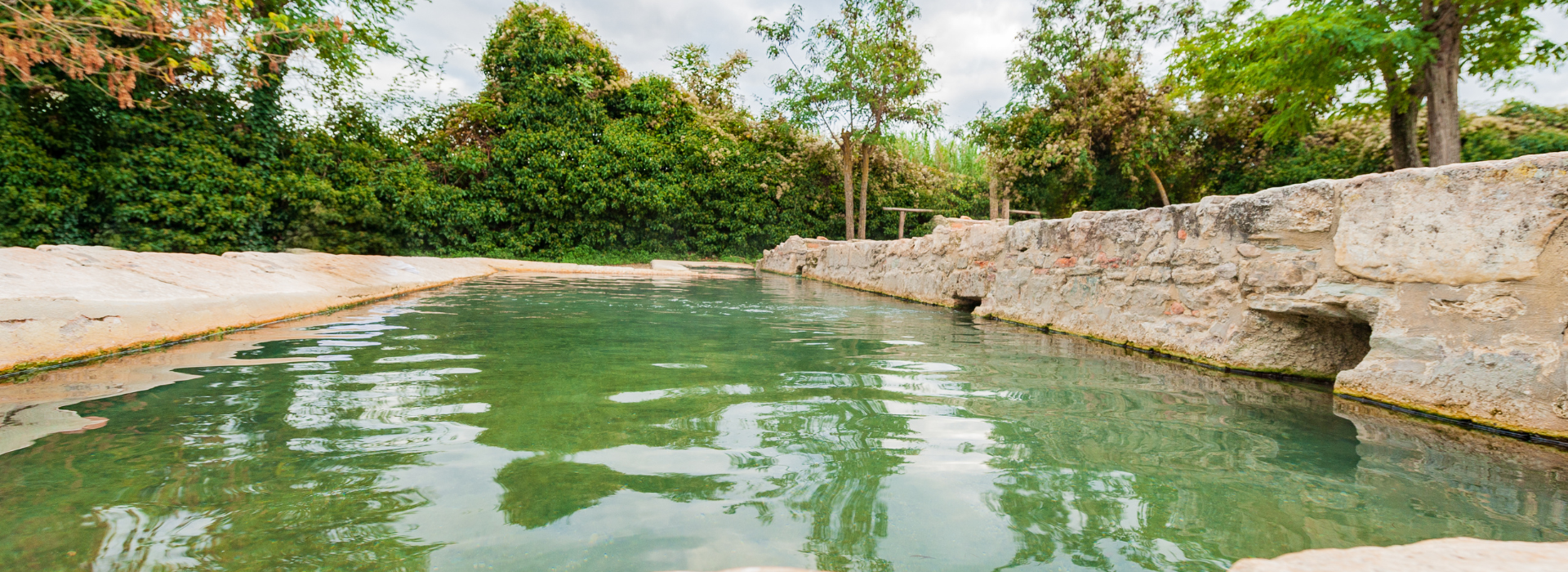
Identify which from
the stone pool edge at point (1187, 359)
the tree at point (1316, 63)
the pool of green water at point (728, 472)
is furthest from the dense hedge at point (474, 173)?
the stone pool edge at point (1187, 359)

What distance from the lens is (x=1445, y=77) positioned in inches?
339

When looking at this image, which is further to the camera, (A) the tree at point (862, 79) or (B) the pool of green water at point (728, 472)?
(A) the tree at point (862, 79)

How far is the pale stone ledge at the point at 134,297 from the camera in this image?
2.61 m

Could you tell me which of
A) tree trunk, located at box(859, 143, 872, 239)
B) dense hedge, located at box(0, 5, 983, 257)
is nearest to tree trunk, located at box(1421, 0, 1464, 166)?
tree trunk, located at box(859, 143, 872, 239)

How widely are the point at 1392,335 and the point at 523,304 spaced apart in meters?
5.48

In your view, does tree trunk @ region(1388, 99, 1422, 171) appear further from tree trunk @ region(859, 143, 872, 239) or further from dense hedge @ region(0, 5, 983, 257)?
dense hedge @ region(0, 5, 983, 257)

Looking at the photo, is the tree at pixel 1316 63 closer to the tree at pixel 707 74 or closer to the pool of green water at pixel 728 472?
the pool of green water at pixel 728 472

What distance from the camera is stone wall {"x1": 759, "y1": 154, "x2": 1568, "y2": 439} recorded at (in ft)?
7.31

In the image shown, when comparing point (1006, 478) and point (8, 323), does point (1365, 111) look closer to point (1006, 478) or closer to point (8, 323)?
point (1006, 478)

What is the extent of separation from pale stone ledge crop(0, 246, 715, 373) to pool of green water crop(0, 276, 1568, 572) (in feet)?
1.96

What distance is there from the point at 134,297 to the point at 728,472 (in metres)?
3.37

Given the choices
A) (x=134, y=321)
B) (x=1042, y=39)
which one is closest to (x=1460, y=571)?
(x=134, y=321)

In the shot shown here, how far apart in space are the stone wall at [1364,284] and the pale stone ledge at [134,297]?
5155 millimetres

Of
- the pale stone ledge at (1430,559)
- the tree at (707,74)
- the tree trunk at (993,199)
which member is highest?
the tree at (707,74)
